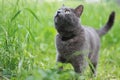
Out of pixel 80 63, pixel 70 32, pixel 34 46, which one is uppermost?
pixel 70 32

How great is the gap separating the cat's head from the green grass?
238mm

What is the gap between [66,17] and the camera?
396 centimetres

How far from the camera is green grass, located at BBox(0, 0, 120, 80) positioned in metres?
3.35

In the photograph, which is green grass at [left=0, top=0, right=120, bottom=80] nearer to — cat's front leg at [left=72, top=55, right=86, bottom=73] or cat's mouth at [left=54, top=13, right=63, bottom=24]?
cat's front leg at [left=72, top=55, right=86, bottom=73]

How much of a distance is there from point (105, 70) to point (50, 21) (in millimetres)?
2360

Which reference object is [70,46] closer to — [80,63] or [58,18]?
[80,63]

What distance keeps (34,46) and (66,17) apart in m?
0.60

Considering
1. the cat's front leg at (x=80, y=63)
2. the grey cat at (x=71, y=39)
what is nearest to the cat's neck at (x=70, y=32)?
the grey cat at (x=71, y=39)

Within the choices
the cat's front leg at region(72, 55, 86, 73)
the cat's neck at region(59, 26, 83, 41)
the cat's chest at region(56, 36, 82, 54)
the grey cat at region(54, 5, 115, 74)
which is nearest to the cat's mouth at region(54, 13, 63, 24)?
the grey cat at region(54, 5, 115, 74)

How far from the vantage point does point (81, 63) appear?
4027 millimetres

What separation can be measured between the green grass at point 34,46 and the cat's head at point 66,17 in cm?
24

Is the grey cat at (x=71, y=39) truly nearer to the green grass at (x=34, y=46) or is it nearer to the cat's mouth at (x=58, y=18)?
the cat's mouth at (x=58, y=18)

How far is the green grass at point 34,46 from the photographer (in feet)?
11.0

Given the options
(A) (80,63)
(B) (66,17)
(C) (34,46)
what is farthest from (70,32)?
(C) (34,46)
